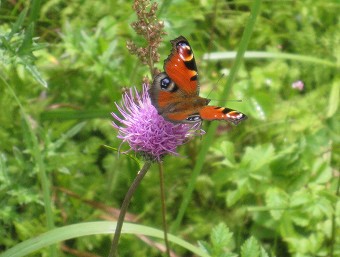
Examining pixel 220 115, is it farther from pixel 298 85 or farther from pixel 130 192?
pixel 298 85

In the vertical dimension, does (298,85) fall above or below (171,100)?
above

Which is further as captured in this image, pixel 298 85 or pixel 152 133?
pixel 298 85

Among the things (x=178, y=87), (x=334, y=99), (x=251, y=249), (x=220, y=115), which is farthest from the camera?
(x=334, y=99)

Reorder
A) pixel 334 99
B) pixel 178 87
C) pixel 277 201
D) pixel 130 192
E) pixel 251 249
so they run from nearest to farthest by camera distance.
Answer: pixel 130 192, pixel 178 87, pixel 251 249, pixel 277 201, pixel 334 99

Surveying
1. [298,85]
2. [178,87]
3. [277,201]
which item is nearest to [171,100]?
[178,87]

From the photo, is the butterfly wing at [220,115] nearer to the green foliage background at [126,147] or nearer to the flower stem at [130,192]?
the flower stem at [130,192]

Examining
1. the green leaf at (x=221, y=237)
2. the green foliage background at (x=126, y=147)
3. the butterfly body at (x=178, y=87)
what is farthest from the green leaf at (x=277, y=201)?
the butterfly body at (x=178, y=87)
